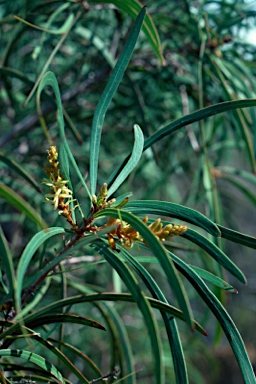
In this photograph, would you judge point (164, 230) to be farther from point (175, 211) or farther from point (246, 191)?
point (246, 191)

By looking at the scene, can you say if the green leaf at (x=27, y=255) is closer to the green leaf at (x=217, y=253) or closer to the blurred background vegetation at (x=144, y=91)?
the green leaf at (x=217, y=253)

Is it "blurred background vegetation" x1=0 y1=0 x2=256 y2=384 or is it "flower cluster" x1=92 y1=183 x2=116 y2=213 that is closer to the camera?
"flower cluster" x1=92 y1=183 x2=116 y2=213

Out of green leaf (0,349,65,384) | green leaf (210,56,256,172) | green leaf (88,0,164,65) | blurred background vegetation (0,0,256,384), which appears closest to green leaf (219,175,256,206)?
blurred background vegetation (0,0,256,384)

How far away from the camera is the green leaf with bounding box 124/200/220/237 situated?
0.36 meters

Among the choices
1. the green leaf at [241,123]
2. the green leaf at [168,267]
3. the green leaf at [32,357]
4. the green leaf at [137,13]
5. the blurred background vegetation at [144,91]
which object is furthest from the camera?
the blurred background vegetation at [144,91]

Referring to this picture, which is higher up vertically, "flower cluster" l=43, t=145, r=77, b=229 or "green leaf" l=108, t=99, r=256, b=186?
"green leaf" l=108, t=99, r=256, b=186

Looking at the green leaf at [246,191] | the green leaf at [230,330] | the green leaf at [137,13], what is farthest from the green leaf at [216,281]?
the green leaf at [246,191]

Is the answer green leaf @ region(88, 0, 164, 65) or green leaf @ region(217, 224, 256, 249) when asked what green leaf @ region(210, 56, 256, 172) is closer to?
green leaf @ region(88, 0, 164, 65)

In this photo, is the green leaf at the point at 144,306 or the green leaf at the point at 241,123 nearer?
the green leaf at the point at 144,306

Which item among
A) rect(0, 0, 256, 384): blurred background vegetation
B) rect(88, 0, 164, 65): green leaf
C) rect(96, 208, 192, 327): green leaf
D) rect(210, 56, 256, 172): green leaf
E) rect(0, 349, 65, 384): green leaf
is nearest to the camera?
rect(96, 208, 192, 327): green leaf

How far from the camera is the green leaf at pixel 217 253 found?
1.18 ft

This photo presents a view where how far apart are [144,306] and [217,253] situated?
3.0 inches

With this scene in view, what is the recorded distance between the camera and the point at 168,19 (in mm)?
924

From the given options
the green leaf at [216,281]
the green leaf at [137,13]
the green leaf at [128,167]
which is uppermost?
the green leaf at [137,13]
